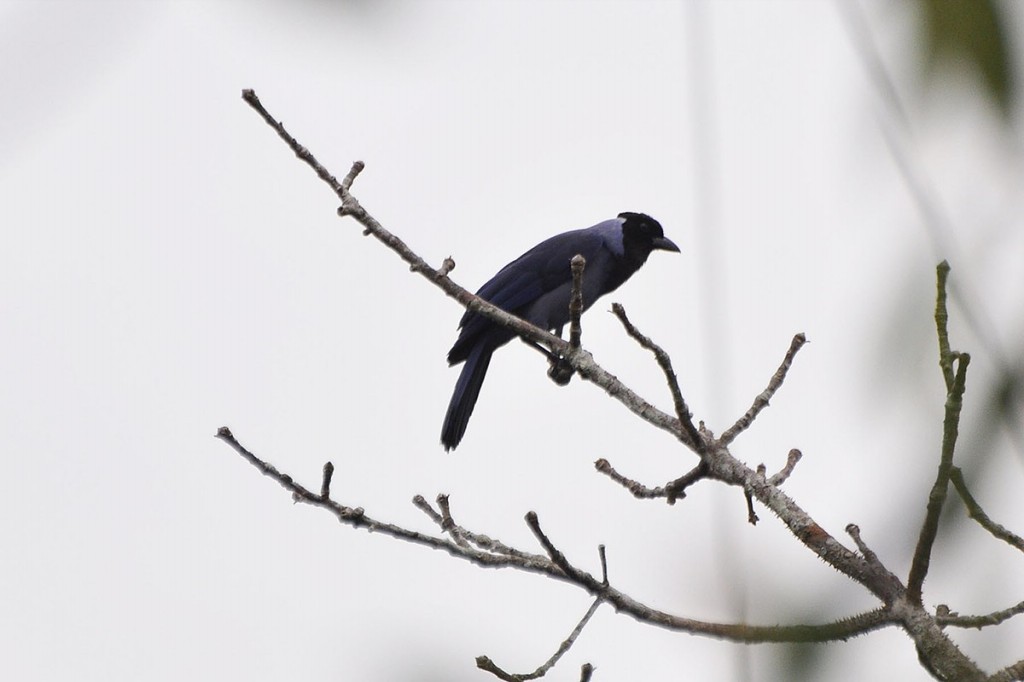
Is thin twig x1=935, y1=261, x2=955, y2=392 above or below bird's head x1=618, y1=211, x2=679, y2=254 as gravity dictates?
below

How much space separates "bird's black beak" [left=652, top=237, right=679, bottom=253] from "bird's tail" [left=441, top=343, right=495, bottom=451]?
181cm

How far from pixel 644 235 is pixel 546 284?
1.15 m

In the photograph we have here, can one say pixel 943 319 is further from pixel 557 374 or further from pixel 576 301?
pixel 557 374

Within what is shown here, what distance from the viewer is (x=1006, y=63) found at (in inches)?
19.5

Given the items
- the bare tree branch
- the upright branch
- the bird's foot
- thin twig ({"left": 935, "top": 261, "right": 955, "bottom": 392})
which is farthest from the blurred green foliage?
the bird's foot

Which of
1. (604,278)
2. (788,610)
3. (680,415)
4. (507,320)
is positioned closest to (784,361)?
(680,415)

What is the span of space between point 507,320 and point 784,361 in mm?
886

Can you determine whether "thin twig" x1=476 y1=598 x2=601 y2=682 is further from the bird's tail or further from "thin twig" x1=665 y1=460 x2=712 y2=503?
the bird's tail

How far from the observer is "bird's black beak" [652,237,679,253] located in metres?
7.89

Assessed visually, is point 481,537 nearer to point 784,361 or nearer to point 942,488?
point 784,361

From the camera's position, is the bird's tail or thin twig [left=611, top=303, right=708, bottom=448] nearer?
thin twig [left=611, top=303, right=708, bottom=448]

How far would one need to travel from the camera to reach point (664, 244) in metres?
7.93

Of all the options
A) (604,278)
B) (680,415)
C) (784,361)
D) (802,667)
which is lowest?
(802,667)

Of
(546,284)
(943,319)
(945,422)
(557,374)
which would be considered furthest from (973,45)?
(546,284)
